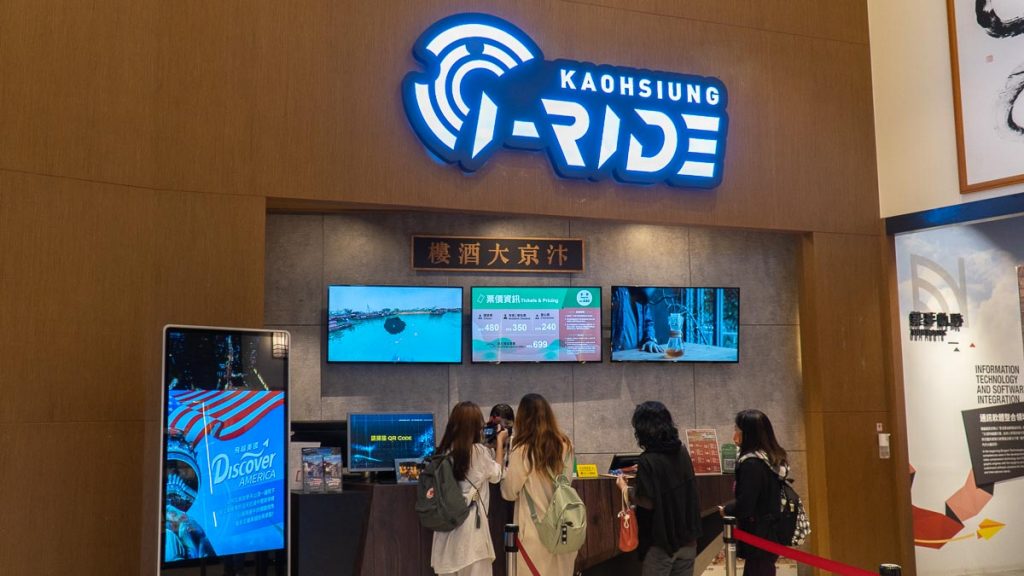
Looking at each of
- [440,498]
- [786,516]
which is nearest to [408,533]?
[440,498]

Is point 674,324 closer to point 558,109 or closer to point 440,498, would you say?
point 558,109

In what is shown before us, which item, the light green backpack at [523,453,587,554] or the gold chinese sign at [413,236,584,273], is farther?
the gold chinese sign at [413,236,584,273]

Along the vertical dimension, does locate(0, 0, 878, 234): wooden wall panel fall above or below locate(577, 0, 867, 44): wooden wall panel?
below

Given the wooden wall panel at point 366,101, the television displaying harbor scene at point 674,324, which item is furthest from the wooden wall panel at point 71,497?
the television displaying harbor scene at point 674,324

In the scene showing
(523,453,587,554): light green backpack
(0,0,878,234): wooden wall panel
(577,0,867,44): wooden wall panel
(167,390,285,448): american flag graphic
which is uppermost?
(577,0,867,44): wooden wall panel

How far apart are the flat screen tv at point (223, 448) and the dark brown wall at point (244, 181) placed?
1.07m

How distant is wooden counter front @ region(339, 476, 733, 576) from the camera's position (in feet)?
17.4

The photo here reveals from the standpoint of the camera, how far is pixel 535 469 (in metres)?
5.35

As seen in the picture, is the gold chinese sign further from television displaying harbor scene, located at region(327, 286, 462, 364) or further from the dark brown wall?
the dark brown wall

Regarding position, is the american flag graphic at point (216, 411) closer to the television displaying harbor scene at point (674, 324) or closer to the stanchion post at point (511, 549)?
the stanchion post at point (511, 549)

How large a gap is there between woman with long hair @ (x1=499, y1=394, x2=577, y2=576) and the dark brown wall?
1856mm

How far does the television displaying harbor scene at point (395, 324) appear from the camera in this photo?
7.45 m

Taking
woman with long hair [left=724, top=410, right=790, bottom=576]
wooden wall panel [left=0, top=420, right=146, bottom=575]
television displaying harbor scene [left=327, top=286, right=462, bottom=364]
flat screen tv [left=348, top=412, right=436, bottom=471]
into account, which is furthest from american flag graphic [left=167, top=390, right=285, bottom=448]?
television displaying harbor scene [left=327, top=286, right=462, bottom=364]

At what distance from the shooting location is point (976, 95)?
289 inches
